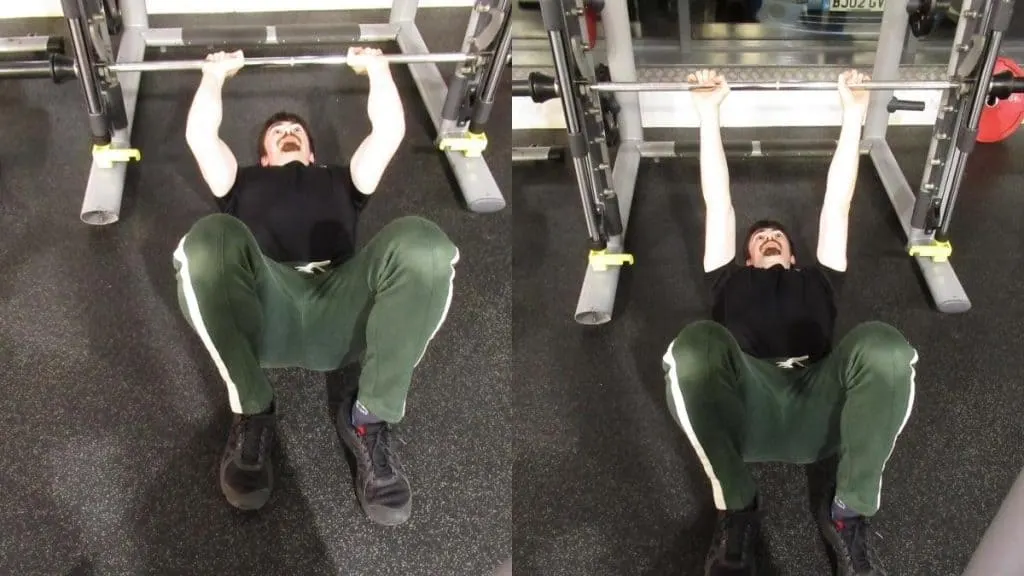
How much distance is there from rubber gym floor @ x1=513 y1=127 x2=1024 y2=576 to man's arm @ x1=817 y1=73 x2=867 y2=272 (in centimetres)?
43

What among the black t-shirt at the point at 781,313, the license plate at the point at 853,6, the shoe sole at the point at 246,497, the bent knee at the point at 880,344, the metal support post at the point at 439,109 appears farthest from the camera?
the license plate at the point at 853,6

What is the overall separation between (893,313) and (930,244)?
0.78 ft

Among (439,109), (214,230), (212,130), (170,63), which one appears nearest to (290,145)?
(212,130)

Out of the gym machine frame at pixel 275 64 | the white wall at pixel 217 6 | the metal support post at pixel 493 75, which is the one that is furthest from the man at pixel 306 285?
the white wall at pixel 217 6

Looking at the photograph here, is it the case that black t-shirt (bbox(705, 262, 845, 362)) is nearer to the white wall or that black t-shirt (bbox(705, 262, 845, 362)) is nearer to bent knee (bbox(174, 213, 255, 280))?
bent knee (bbox(174, 213, 255, 280))

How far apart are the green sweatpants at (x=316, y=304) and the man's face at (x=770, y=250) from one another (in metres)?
0.69

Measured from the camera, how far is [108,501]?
158 cm

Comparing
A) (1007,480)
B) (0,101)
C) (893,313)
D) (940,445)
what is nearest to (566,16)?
(893,313)

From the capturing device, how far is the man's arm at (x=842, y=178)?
5.24 feet

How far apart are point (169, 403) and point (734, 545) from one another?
1166 millimetres

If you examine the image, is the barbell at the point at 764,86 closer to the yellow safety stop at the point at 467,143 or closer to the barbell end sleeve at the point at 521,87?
the barbell end sleeve at the point at 521,87

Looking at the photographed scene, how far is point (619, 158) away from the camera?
2.45 metres

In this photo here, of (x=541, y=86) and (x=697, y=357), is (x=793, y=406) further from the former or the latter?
(x=541, y=86)

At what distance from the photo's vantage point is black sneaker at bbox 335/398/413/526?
1578mm
